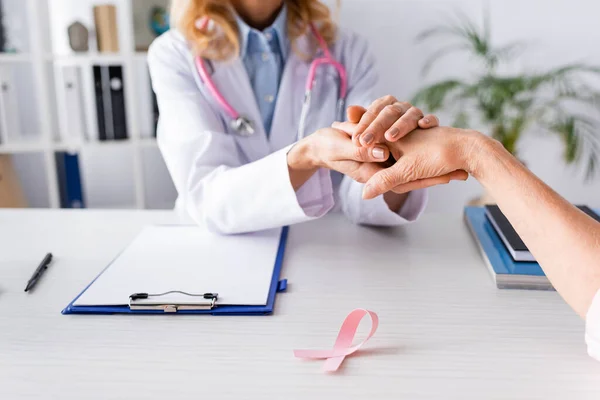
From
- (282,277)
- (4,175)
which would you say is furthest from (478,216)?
(4,175)

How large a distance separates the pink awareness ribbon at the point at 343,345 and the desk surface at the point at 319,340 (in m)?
0.01

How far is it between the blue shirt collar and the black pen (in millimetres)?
696

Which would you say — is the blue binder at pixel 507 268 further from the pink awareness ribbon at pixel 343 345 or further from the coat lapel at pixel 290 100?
the coat lapel at pixel 290 100

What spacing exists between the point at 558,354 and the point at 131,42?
6.52 ft

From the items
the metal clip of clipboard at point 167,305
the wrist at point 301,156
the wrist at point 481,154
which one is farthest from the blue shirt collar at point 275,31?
the metal clip of clipboard at point 167,305

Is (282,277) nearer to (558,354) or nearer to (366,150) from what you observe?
(366,150)

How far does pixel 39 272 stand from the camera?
861 millimetres

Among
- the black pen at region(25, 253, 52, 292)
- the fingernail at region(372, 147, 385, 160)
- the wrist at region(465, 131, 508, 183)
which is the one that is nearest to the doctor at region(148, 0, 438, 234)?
the fingernail at region(372, 147, 385, 160)

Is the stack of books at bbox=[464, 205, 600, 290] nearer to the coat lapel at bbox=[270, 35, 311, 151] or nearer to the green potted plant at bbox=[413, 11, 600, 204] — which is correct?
the coat lapel at bbox=[270, 35, 311, 151]

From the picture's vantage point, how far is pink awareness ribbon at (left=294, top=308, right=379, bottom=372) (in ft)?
2.02

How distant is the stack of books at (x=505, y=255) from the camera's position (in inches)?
31.8

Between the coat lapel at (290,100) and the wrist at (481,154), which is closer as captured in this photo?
the wrist at (481,154)

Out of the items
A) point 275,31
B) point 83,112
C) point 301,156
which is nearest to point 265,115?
point 275,31

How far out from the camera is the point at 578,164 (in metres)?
2.32
